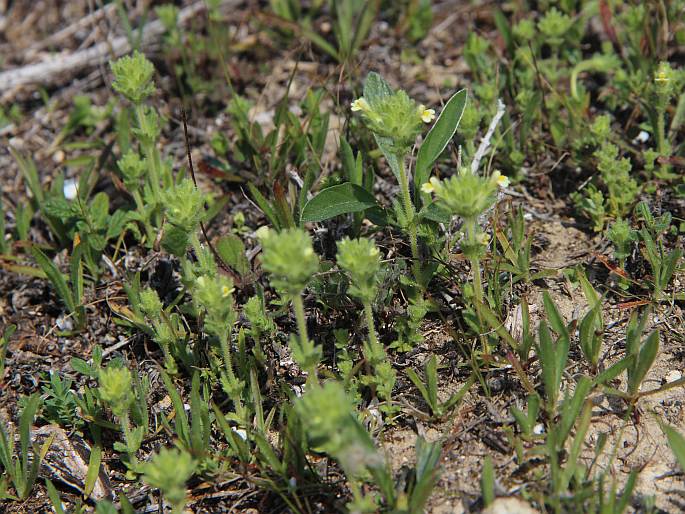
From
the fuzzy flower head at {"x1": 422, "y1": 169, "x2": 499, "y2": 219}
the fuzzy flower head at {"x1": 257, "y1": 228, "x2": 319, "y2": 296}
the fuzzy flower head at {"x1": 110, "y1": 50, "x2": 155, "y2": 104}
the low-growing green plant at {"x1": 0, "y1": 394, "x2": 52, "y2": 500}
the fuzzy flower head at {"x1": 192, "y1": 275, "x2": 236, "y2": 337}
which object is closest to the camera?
the fuzzy flower head at {"x1": 257, "y1": 228, "x2": 319, "y2": 296}

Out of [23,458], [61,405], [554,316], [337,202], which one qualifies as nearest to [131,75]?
[337,202]

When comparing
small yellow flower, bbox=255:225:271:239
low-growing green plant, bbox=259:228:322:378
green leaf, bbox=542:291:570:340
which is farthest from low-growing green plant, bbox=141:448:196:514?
green leaf, bbox=542:291:570:340

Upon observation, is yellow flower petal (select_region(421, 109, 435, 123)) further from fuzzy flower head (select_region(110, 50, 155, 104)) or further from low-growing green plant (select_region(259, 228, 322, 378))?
fuzzy flower head (select_region(110, 50, 155, 104))

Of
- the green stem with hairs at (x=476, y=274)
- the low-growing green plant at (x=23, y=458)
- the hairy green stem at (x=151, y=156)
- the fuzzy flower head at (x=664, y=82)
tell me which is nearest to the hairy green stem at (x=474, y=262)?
the green stem with hairs at (x=476, y=274)

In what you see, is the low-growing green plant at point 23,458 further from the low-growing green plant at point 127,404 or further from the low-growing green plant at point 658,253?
the low-growing green plant at point 658,253

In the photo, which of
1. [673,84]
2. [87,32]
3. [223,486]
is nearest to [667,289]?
[673,84]
